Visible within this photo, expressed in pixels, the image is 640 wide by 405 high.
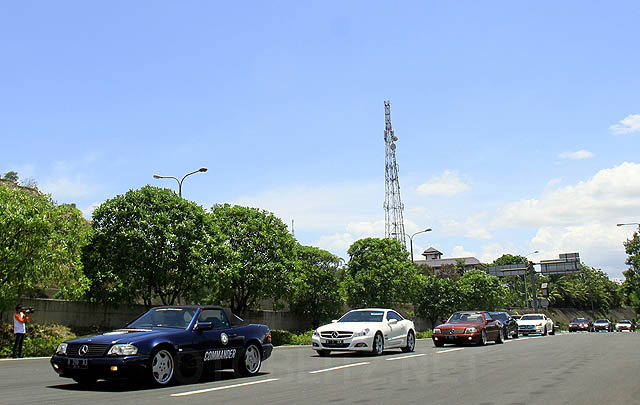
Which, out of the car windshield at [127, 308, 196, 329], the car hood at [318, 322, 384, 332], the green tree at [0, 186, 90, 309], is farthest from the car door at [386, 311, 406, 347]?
the green tree at [0, 186, 90, 309]

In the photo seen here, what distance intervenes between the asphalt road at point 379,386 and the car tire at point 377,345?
2347 millimetres

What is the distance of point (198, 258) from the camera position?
29953mm

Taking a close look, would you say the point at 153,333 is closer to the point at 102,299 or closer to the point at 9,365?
the point at 9,365

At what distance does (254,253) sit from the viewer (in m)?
35.0

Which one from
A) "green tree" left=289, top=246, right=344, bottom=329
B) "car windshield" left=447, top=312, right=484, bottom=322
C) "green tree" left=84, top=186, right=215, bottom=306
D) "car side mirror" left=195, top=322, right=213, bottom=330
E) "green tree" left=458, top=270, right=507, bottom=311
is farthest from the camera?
"green tree" left=458, top=270, right=507, bottom=311

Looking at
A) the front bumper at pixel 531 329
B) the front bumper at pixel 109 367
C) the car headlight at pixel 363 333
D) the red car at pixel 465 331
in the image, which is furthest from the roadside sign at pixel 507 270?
the front bumper at pixel 109 367

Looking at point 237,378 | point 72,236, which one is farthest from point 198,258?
point 237,378

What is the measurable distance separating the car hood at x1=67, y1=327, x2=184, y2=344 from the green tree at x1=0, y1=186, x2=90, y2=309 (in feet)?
39.8

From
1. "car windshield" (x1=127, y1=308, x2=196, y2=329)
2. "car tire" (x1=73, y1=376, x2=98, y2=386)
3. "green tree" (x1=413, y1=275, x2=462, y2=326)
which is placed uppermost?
"green tree" (x1=413, y1=275, x2=462, y2=326)

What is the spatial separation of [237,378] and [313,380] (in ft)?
5.05

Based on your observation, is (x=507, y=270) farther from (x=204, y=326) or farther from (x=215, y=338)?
(x=204, y=326)

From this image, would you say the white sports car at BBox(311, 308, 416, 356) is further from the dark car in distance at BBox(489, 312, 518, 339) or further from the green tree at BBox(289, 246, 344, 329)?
the green tree at BBox(289, 246, 344, 329)

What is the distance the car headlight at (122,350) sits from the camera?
9562 millimetres

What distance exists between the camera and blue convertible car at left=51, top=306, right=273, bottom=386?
31.4 feet
